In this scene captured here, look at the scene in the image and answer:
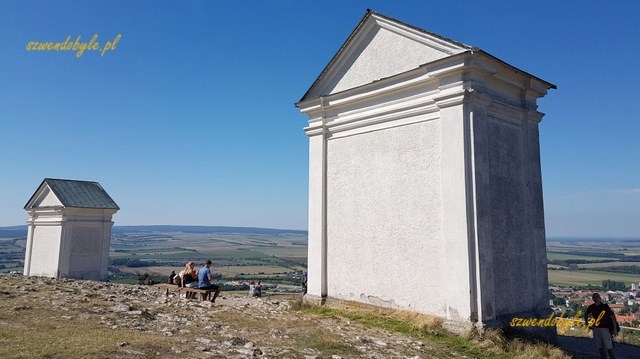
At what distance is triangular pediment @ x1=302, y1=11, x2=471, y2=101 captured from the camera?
11125 mm

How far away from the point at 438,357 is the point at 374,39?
883cm

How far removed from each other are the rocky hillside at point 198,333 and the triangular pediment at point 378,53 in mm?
6633

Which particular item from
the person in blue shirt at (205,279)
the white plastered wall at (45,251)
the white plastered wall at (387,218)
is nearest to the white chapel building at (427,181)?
the white plastered wall at (387,218)

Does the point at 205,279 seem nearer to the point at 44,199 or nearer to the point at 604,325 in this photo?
the point at 604,325

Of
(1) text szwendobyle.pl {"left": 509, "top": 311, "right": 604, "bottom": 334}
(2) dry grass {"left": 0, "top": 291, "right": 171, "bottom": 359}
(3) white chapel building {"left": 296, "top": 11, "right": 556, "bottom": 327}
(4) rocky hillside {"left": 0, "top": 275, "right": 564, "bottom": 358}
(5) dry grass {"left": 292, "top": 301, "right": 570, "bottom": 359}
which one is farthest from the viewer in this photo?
(3) white chapel building {"left": 296, "top": 11, "right": 556, "bottom": 327}

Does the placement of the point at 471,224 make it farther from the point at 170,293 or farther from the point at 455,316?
the point at 170,293

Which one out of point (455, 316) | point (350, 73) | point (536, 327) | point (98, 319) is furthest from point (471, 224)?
point (98, 319)

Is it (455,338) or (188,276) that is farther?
(188,276)

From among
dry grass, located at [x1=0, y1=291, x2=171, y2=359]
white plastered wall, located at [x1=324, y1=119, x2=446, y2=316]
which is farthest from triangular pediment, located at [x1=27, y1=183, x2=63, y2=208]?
white plastered wall, located at [x1=324, y1=119, x2=446, y2=316]

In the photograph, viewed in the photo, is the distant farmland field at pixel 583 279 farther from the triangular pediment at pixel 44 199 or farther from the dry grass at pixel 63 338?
the dry grass at pixel 63 338

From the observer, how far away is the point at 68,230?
20.8m

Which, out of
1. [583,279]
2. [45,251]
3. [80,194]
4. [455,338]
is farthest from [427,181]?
[583,279]

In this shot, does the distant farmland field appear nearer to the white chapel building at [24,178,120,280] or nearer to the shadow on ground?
the shadow on ground

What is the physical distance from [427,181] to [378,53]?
422 cm
